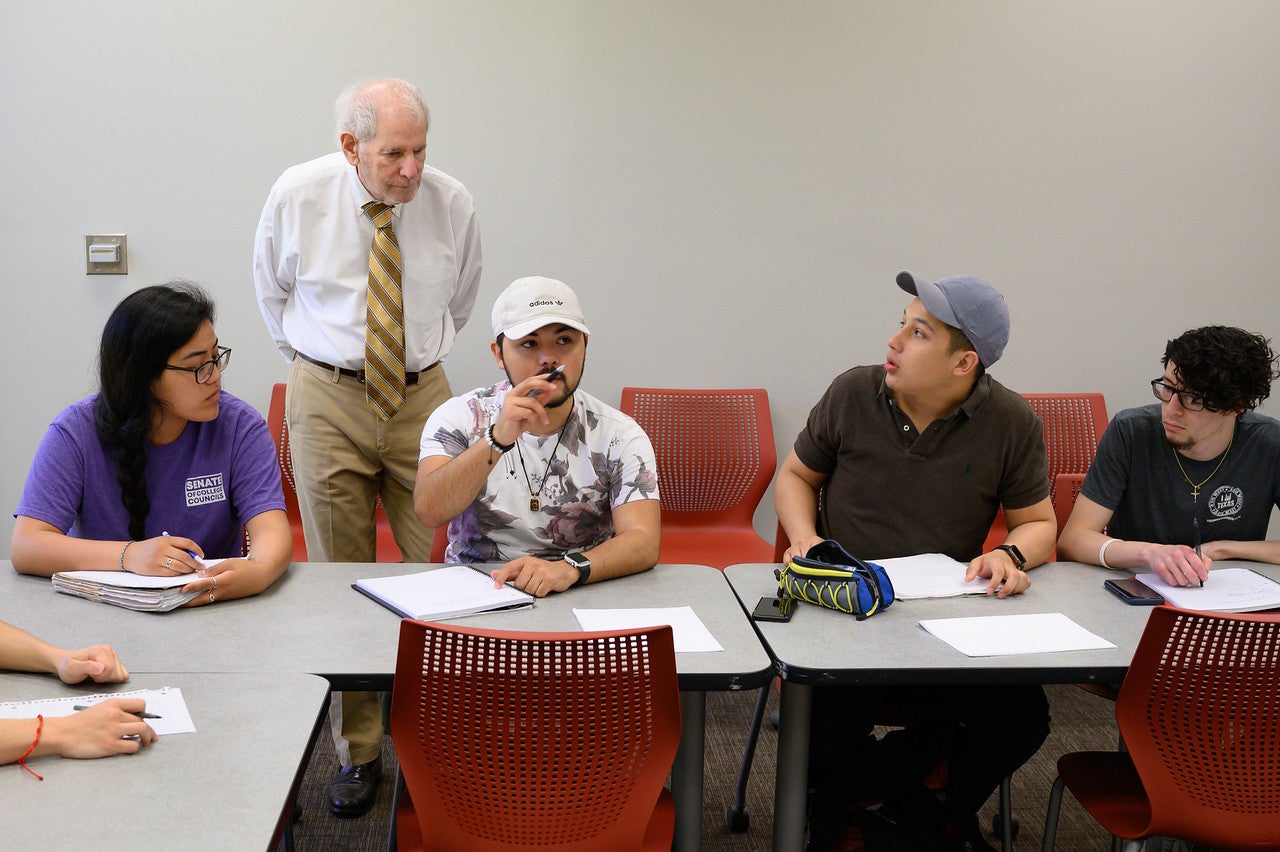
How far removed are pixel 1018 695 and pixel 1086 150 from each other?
2607mm

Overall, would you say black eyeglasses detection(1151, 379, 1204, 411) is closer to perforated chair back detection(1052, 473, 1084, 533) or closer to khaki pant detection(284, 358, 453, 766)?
perforated chair back detection(1052, 473, 1084, 533)

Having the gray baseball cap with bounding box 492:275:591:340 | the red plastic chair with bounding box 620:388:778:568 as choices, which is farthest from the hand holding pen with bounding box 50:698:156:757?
the red plastic chair with bounding box 620:388:778:568

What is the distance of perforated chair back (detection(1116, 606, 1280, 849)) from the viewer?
1757 mm

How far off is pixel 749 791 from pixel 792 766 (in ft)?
3.21

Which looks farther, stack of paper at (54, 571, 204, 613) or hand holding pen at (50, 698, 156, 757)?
stack of paper at (54, 571, 204, 613)

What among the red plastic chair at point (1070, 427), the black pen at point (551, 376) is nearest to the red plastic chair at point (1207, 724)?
the black pen at point (551, 376)

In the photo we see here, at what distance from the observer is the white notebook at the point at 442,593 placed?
Result: 6.63 feet

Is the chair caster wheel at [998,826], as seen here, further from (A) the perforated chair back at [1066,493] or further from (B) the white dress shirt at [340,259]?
(B) the white dress shirt at [340,259]

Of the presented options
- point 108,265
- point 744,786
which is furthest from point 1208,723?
point 108,265

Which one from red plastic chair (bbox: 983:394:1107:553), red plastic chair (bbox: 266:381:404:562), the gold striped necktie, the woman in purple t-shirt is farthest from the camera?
red plastic chair (bbox: 983:394:1107:553)

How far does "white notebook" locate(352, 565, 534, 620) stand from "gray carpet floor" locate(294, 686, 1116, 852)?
844 mm

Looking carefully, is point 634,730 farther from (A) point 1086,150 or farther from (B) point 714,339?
(A) point 1086,150

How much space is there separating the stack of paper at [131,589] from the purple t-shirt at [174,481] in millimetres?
197

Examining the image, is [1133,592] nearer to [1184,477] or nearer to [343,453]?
[1184,477]
